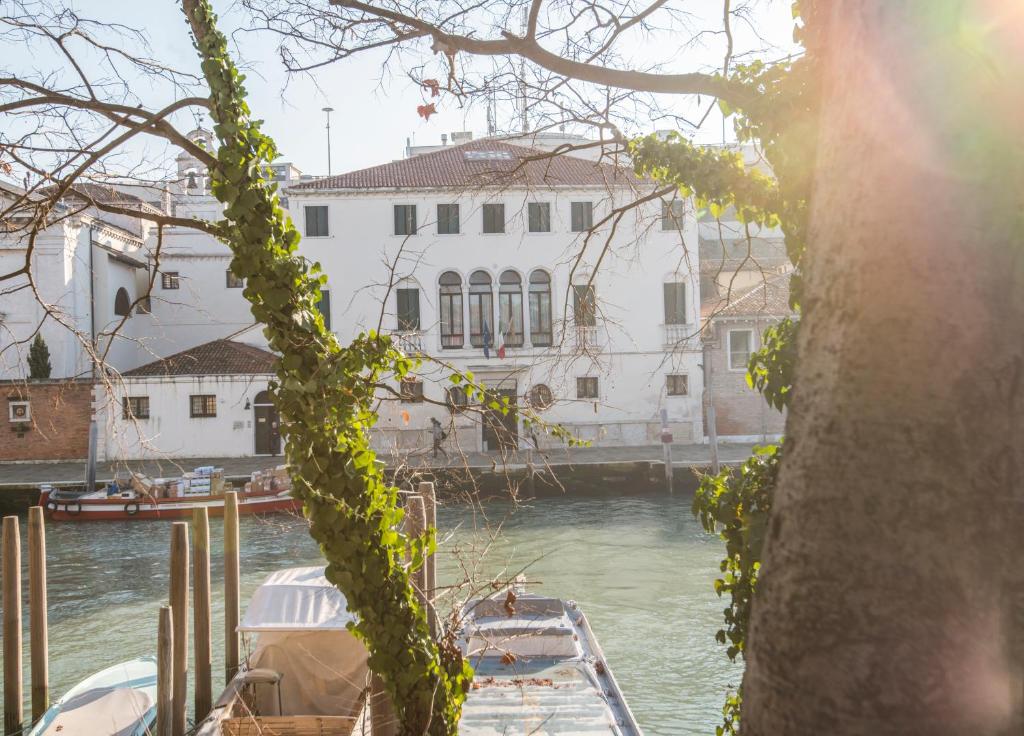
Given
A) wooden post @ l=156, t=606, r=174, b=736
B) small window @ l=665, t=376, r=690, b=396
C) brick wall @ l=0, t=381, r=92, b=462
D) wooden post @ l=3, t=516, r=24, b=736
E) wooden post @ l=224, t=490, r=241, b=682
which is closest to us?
wooden post @ l=156, t=606, r=174, b=736

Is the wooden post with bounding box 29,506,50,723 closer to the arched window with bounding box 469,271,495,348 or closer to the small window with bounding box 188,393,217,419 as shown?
the small window with bounding box 188,393,217,419

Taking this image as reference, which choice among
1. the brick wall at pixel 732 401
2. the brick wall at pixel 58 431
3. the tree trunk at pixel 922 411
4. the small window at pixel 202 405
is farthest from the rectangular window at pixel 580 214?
the tree trunk at pixel 922 411

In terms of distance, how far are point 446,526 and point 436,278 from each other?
1085 cm

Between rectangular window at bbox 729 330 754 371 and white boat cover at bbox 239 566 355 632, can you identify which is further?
rectangular window at bbox 729 330 754 371

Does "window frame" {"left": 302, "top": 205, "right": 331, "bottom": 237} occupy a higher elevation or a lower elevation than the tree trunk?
higher

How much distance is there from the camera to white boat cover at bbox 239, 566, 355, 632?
8445mm

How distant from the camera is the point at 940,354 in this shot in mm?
1698

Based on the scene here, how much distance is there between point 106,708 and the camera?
8.52 meters

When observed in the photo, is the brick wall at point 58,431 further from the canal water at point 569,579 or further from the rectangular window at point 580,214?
the rectangular window at point 580,214

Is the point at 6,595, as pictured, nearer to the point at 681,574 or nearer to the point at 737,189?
the point at 737,189

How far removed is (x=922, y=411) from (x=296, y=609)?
7632mm

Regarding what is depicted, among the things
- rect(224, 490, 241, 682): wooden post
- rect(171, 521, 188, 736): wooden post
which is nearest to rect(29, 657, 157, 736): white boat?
rect(171, 521, 188, 736): wooden post

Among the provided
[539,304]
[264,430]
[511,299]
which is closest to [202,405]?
[264,430]

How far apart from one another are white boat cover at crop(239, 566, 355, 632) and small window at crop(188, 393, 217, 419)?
61.4ft
